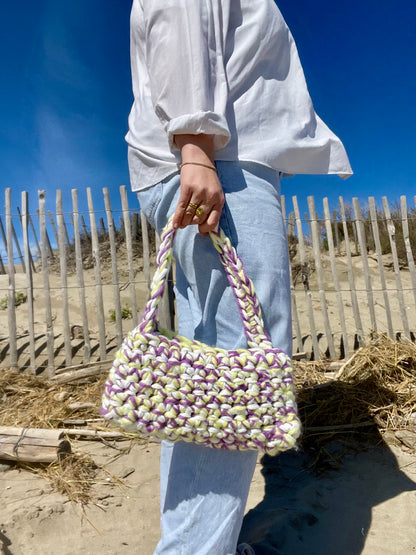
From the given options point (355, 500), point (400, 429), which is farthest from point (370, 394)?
point (355, 500)

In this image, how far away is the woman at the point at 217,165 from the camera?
38.4 inches

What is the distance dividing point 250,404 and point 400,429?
183cm

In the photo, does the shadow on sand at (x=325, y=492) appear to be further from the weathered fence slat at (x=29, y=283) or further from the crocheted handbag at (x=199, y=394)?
the weathered fence slat at (x=29, y=283)

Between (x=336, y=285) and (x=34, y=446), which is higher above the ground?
(x=336, y=285)

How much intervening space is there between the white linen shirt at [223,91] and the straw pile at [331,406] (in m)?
1.61

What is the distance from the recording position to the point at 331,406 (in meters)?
2.59

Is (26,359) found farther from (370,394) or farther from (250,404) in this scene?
(250,404)

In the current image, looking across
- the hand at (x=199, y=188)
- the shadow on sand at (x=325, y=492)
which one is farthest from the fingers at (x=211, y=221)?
the shadow on sand at (x=325, y=492)

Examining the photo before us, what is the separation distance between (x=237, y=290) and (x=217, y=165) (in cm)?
34

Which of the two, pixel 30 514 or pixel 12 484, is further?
pixel 12 484

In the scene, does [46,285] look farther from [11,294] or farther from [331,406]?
[331,406]

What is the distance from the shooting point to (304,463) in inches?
84.7

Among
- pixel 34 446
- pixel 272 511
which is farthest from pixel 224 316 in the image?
pixel 34 446

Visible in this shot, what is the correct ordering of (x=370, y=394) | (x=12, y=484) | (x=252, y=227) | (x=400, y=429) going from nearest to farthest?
(x=252, y=227)
(x=12, y=484)
(x=400, y=429)
(x=370, y=394)
